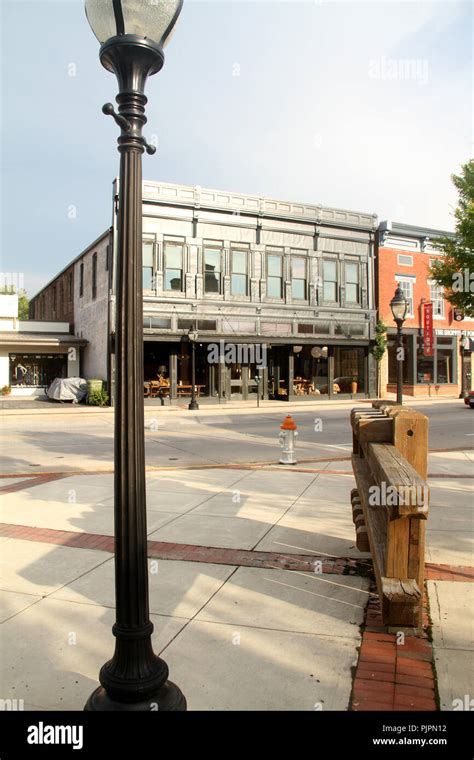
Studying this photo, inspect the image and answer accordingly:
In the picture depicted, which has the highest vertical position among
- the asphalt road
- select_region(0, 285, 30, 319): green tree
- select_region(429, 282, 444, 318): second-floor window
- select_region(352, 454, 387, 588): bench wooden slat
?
select_region(0, 285, 30, 319): green tree

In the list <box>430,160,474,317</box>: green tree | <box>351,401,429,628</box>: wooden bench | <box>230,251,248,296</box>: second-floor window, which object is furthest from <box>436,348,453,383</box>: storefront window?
<box>351,401,429,628</box>: wooden bench

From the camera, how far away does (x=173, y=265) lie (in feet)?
88.7

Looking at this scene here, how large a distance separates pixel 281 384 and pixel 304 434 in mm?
13854

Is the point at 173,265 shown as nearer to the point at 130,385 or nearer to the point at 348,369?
the point at 348,369

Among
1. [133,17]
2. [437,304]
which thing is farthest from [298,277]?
[133,17]

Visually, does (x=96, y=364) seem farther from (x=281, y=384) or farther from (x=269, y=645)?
(x=269, y=645)

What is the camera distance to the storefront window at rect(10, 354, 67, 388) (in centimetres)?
3144

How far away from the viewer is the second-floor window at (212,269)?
91.4ft

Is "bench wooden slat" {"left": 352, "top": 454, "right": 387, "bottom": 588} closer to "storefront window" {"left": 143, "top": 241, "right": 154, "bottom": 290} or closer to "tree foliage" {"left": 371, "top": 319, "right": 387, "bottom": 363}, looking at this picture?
"storefront window" {"left": 143, "top": 241, "right": 154, "bottom": 290}

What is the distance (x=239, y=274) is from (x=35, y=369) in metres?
12.9

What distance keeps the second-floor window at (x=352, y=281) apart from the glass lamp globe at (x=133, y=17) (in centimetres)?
2962

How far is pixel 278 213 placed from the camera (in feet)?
96.7

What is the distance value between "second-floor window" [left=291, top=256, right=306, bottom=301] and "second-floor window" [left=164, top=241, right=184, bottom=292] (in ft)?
20.8
